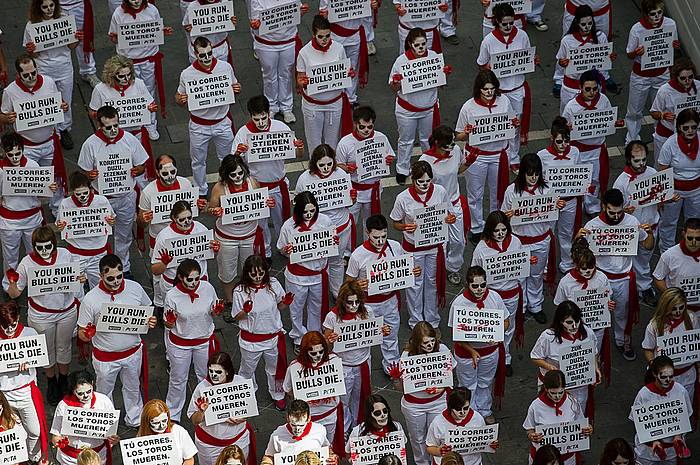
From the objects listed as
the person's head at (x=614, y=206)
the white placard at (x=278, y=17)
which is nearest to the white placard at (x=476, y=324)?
the person's head at (x=614, y=206)

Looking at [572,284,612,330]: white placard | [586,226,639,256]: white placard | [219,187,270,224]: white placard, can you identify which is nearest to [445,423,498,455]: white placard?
[572,284,612,330]: white placard

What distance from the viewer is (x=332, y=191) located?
1938 centimetres

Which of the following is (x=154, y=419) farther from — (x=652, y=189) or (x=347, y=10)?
(x=347, y=10)

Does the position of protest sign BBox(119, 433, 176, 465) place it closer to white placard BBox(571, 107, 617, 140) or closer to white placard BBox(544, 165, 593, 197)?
white placard BBox(544, 165, 593, 197)

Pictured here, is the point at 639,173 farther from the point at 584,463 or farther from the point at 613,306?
the point at 584,463

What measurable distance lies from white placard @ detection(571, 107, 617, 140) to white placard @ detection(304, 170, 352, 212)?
311 centimetres

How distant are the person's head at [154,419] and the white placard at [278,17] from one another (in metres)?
6.71

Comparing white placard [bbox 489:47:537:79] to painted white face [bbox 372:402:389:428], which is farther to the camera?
white placard [bbox 489:47:537:79]

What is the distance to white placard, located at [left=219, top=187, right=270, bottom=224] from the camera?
63.2 feet

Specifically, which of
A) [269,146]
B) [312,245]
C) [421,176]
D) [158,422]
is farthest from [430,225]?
[158,422]

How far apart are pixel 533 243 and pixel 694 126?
8.22ft

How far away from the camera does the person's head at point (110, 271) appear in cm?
1773

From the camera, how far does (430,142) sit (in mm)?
20141

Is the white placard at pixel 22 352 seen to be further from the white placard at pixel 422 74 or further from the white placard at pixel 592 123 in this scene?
the white placard at pixel 592 123
